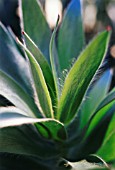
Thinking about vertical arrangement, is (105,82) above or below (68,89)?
below

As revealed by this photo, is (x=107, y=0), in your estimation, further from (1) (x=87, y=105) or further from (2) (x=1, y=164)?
(2) (x=1, y=164)

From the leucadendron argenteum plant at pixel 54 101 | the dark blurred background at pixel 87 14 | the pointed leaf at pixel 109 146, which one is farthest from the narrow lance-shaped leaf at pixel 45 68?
the dark blurred background at pixel 87 14

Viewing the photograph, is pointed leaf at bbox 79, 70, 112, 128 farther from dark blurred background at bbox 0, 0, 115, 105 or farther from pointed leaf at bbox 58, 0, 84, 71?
dark blurred background at bbox 0, 0, 115, 105

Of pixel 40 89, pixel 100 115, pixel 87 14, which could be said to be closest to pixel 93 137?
pixel 100 115

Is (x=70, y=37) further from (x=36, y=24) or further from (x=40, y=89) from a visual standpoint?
(x=40, y=89)

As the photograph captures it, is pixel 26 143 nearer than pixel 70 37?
Yes

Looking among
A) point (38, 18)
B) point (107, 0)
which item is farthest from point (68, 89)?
point (107, 0)
